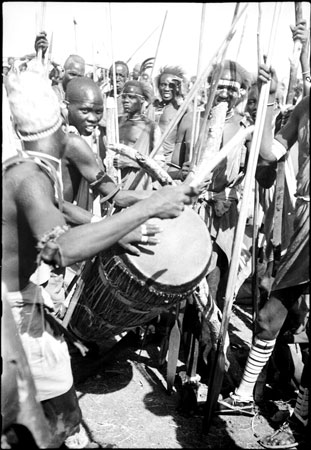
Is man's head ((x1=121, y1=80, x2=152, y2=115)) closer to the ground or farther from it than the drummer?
farther from it

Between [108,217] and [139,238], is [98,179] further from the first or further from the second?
[108,217]

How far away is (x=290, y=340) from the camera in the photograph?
3.40 meters

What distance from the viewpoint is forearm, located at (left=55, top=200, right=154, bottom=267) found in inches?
73.1

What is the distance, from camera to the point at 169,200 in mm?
2049

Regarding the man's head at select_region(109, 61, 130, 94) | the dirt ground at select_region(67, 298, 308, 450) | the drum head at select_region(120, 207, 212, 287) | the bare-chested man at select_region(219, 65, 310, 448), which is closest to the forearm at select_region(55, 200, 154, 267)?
the drum head at select_region(120, 207, 212, 287)

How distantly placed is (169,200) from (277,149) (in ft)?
4.01

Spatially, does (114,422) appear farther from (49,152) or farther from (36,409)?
(49,152)

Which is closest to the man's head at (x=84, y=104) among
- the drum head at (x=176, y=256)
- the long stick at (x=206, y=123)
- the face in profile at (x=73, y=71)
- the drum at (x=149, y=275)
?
the long stick at (x=206, y=123)

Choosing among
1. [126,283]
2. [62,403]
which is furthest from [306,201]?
[62,403]

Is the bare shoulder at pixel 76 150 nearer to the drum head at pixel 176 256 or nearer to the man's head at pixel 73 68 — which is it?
the drum head at pixel 176 256

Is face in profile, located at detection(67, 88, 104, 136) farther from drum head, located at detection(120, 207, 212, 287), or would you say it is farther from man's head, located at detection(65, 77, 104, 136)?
drum head, located at detection(120, 207, 212, 287)

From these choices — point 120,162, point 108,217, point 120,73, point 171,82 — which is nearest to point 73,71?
point 120,73

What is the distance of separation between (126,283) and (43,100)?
1049 mm

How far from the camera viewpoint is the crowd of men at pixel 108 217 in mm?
1880
